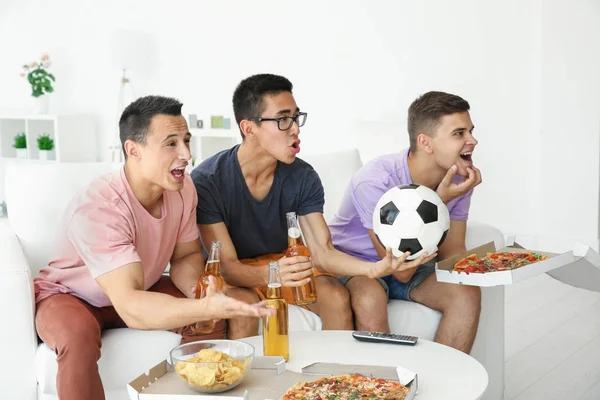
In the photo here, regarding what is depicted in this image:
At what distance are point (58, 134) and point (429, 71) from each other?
3.14m

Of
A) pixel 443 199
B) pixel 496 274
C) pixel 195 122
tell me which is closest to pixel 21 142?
pixel 195 122

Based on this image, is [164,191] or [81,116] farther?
[81,116]

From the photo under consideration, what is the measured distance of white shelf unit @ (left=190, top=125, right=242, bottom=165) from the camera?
19.5ft

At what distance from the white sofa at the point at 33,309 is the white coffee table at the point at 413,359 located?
16.3 inches

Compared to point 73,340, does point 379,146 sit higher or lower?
higher

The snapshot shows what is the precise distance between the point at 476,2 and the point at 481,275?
3029 mm

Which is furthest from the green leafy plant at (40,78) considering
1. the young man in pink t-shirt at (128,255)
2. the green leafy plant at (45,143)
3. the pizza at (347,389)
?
the pizza at (347,389)

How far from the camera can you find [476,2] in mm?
4883

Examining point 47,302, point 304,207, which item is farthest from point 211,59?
point 47,302

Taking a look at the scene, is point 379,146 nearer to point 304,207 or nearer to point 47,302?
point 304,207

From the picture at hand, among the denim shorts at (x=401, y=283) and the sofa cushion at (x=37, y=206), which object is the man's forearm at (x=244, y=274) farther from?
the sofa cushion at (x=37, y=206)

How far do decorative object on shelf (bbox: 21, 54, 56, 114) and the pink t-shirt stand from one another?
459cm

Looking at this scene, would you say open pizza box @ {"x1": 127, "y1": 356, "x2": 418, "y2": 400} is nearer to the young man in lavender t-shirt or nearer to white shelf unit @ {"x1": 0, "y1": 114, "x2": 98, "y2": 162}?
the young man in lavender t-shirt

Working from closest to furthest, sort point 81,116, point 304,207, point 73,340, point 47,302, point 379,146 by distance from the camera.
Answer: point 73,340, point 47,302, point 304,207, point 379,146, point 81,116
